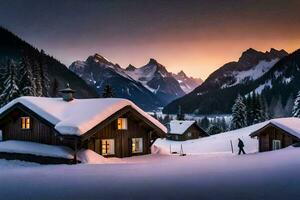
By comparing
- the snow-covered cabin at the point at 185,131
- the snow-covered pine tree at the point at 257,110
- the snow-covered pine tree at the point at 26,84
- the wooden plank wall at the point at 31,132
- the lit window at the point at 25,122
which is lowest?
the snow-covered cabin at the point at 185,131

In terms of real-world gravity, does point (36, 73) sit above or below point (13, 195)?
above

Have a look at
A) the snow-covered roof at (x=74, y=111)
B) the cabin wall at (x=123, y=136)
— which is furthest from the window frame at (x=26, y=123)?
the cabin wall at (x=123, y=136)

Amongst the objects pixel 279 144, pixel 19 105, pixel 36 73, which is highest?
pixel 36 73

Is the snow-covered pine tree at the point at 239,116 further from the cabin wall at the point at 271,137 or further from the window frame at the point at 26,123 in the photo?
the window frame at the point at 26,123

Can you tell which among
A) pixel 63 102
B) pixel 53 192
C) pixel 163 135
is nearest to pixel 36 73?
pixel 63 102

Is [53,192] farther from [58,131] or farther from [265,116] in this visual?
[265,116]

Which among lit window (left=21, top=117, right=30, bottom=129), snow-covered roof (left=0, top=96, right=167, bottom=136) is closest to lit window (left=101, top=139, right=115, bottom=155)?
snow-covered roof (left=0, top=96, right=167, bottom=136)

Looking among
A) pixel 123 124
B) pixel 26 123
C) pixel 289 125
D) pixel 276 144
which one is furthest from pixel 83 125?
pixel 276 144

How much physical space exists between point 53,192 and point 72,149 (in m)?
20.1

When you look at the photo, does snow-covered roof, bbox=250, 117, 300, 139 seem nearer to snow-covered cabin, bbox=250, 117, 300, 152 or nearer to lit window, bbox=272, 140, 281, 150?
snow-covered cabin, bbox=250, 117, 300, 152

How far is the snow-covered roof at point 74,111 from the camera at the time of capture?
34.7 m

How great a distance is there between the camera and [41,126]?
38.7 metres

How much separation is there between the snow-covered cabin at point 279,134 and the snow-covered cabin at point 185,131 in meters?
69.4

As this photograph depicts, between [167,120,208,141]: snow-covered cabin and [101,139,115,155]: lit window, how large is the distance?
273ft
